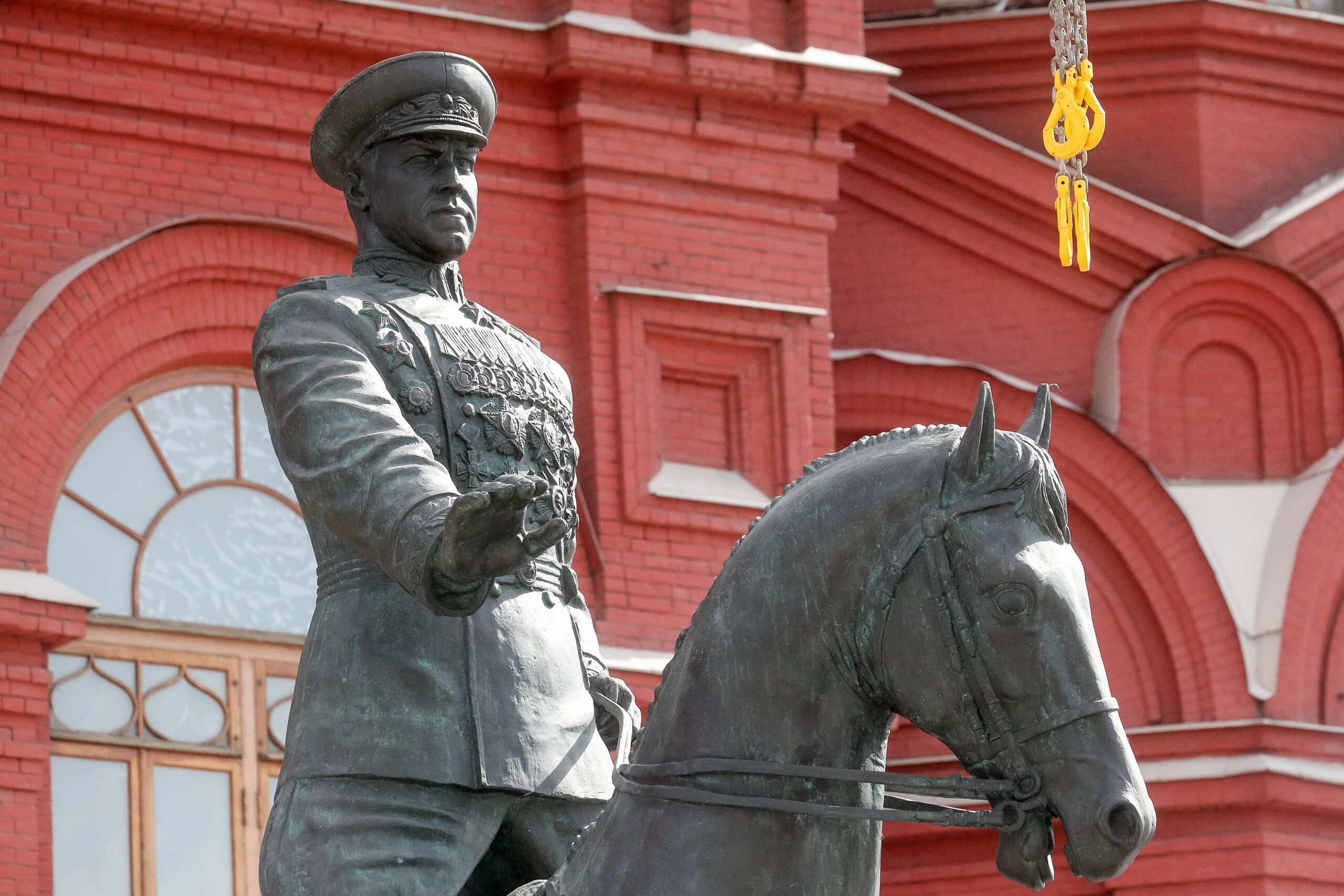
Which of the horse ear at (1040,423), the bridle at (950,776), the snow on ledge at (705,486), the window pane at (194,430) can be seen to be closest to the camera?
the bridle at (950,776)

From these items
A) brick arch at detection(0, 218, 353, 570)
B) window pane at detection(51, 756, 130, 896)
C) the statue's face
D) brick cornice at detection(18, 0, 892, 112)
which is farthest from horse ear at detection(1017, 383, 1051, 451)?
brick cornice at detection(18, 0, 892, 112)

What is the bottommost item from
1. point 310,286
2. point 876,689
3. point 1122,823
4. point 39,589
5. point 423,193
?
point 1122,823

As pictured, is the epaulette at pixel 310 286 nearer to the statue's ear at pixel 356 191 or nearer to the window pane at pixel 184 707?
the statue's ear at pixel 356 191

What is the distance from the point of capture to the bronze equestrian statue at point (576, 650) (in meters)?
4.06

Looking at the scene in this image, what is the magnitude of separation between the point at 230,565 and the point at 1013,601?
8104 mm

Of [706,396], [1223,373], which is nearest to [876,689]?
[706,396]

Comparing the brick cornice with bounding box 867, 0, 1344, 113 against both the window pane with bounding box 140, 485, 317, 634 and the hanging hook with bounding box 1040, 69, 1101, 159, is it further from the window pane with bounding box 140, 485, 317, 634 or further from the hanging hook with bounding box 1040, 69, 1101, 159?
the hanging hook with bounding box 1040, 69, 1101, 159

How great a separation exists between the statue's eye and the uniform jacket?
0.70m

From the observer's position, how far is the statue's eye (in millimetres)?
4059

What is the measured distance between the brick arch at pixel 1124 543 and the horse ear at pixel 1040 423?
32.1 ft

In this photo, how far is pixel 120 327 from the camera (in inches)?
456

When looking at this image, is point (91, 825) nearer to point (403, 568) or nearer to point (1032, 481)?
point (403, 568)

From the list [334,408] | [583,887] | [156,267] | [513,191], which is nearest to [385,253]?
Result: [334,408]

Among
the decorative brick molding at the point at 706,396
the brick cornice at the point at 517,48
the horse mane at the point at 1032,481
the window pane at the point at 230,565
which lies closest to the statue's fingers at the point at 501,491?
the horse mane at the point at 1032,481
